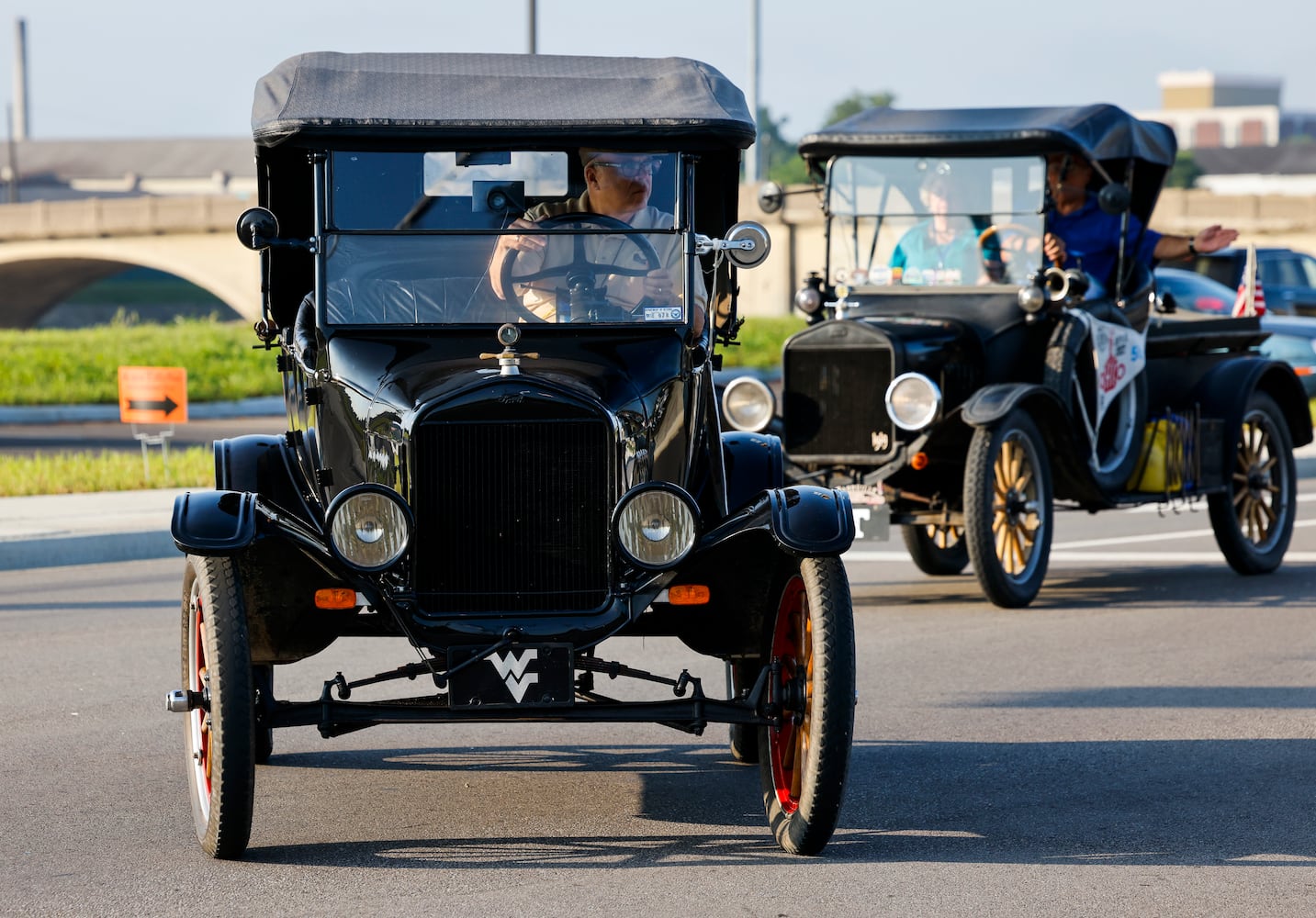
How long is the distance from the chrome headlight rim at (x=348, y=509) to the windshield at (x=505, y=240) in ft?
3.12

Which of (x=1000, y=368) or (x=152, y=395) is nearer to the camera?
(x=1000, y=368)

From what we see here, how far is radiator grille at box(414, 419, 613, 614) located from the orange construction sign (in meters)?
9.57

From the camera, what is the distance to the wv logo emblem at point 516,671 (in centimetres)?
527

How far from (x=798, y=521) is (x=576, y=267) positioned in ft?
4.26

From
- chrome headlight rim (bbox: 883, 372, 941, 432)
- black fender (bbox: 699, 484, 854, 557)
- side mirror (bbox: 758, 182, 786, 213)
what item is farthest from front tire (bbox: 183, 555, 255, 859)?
side mirror (bbox: 758, 182, 786, 213)

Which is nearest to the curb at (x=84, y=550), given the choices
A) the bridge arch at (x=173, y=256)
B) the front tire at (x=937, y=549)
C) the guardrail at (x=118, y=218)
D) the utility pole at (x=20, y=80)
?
the front tire at (x=937, y=549)

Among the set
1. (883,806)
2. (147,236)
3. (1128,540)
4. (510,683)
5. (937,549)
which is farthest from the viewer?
(147,236)

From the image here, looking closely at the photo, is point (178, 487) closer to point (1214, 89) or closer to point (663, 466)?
point (663, 466)

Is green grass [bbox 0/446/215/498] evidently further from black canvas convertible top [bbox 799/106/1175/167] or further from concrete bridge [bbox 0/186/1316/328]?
concrete bridge [bbox 0/186/1316/328]

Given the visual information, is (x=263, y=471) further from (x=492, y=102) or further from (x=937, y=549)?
(x=937, y=549)

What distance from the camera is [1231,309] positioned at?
24.2 meters

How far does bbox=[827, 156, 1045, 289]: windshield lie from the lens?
37.1 ft

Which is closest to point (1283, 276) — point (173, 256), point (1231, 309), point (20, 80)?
point (1231, 309)

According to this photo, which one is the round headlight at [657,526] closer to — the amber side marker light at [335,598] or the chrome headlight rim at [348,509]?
the chrome headlight rim at [348,509]
